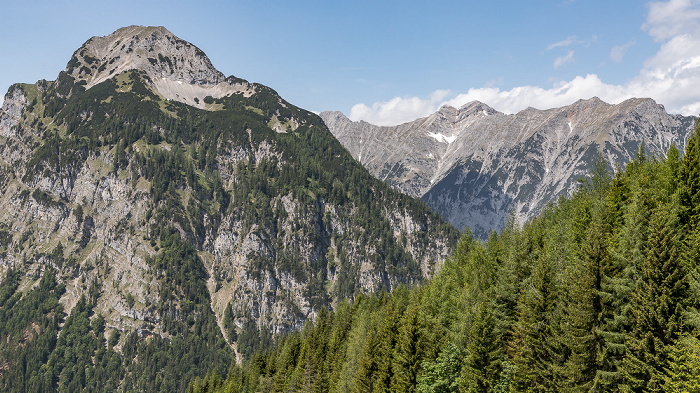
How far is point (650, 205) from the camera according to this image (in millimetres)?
42219

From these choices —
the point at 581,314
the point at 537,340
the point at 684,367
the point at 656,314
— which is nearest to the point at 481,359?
the point at 537,340

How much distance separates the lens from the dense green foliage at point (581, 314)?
113 ft

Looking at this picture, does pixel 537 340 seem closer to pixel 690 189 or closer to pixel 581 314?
pixel 581 314

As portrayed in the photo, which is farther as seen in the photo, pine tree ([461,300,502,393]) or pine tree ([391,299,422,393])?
pine tree ([391,299,422,393])

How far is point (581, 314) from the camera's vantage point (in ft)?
124

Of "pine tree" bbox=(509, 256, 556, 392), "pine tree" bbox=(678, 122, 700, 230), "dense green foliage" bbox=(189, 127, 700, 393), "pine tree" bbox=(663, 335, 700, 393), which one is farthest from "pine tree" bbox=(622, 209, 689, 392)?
"pine tree" bbox=(678, 122, 700, 230)

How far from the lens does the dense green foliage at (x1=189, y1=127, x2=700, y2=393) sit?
34.3m

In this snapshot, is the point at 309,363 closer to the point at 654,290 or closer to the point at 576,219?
the point at 576,219

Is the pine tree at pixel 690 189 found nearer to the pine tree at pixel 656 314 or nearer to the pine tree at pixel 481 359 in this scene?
the pine tree at pixel 656 314

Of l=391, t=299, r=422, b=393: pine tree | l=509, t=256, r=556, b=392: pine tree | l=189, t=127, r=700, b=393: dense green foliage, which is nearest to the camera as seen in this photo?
A: l=189, t=127, r=700, b=393: dense green foliage

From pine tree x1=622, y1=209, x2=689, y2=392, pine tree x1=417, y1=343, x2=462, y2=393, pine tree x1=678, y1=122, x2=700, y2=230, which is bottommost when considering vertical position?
pine tree x1=417, y1=343, x2=462, y2=393

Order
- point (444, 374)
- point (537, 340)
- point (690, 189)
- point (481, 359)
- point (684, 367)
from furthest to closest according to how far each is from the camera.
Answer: point (444, 374)
point (481, 359)
point (690, 189)
point (537, 340)
point (684, 367)

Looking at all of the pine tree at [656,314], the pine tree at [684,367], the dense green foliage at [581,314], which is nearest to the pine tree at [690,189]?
the dense green foliage at [581,314]

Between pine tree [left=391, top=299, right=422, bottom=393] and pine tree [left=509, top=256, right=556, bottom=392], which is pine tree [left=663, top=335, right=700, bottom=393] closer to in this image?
pine tree [left=509, top=256, right=556, bottom=392]
